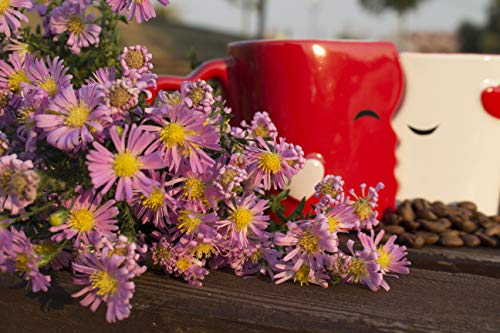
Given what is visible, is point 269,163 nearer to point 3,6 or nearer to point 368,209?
point 368,209

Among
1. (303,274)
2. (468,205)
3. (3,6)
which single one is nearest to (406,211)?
(468,205)

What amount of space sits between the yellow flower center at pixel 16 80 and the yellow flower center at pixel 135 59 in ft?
0.55

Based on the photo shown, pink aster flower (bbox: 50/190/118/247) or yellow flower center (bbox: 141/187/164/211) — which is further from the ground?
yellow flower center (bbox: 141/187/164/211)

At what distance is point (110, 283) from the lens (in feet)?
2.05

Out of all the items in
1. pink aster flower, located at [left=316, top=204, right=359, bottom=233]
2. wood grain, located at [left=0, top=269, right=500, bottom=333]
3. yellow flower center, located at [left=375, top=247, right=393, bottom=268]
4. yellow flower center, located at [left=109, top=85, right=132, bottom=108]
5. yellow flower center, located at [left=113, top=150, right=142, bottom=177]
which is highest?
yellow flower center, located at [left=109, top=85, right=132, bottom=108]

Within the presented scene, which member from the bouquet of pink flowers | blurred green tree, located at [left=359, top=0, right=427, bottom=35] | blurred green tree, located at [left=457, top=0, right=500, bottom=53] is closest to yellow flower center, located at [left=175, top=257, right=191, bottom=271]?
the bouquet of pink flowers

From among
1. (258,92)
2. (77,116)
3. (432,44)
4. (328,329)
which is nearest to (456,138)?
(258,92)

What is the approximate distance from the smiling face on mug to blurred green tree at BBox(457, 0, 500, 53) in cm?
1850

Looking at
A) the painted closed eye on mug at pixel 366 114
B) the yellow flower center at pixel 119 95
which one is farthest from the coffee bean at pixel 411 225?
the yellow flower center at pixel 119 95

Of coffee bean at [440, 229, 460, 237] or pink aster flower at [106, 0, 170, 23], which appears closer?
pink aster flower at [106, 0, 170, 23]

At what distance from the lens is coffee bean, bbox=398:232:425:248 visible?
37.8 inches

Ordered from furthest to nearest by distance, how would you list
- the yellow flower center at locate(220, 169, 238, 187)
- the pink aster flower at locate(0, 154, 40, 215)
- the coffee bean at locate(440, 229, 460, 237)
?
the coffee bean at locate(440, 229, 460, 237) → the yellow flower center at locate(220, 169, 238, 187) → the pink aster flower at locate(0, 154, 40, 215)

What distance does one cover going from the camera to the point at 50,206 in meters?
0.73

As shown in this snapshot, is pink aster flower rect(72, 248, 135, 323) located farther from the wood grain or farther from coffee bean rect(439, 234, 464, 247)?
coffee bean rect(439, 234, 464, 247)
